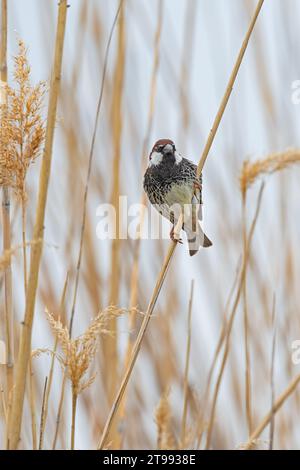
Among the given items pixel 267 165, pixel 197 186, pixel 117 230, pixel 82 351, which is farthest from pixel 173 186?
pixel 82 351

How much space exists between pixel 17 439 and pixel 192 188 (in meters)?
1.23

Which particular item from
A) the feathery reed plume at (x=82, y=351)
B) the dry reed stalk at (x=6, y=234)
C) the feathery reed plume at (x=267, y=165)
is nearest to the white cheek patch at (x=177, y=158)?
the feathery reed plume at (x=267, y=165)

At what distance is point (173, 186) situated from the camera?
80.3 inches

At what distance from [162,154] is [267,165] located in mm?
908

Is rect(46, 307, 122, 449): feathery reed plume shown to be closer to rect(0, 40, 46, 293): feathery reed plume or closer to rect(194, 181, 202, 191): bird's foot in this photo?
rect(0, 40, 46, 293): feathery reed plume

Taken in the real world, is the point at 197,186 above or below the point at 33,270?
above

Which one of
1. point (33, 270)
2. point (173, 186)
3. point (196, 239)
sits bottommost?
point (33, 270)

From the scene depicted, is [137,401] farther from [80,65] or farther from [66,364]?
[66,364]

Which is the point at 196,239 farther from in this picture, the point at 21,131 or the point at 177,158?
the point at 21,131

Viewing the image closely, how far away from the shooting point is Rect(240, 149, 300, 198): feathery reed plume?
1176 millimetres

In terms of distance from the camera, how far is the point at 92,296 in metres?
2.02

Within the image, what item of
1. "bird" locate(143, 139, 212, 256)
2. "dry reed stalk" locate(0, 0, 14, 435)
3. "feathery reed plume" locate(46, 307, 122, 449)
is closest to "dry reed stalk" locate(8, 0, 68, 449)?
"feathery reed plume" locate(46, 307, 122, 449)

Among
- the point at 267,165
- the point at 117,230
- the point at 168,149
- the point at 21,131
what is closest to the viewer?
the point at 21,131

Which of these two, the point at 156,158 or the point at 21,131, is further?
the point at 156,158
